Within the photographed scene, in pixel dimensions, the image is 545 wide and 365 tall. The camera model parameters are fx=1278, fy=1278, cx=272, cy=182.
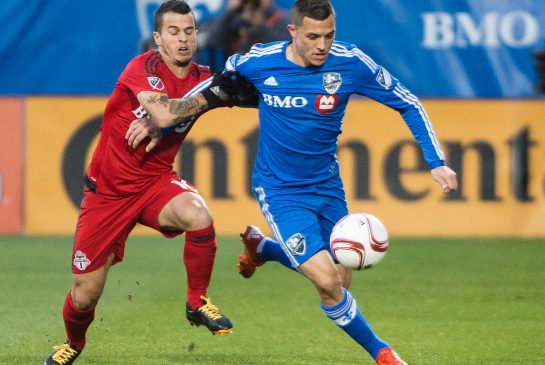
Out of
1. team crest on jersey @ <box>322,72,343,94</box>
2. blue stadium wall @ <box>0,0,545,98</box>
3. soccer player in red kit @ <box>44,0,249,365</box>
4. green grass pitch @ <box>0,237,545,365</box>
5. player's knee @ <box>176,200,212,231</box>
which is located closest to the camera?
team crest on jersey @ <box>322,72,343,94</box>

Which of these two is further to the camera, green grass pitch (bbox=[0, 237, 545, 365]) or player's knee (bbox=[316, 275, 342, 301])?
green grass pitch (bbox=[0, 237, 545, 365])

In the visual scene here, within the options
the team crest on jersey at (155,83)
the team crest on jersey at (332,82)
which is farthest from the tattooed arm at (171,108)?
the team crest on jersey at (332,82)

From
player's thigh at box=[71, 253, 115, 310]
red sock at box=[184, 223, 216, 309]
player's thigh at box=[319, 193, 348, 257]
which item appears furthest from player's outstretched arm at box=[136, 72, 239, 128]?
player's thigh at box=[71, 253, 115, 310]

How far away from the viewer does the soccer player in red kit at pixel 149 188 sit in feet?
23.4

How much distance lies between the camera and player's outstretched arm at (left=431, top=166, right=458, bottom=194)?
6539mm

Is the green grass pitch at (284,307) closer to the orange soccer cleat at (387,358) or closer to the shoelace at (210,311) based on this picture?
the shoelace at (210,311)

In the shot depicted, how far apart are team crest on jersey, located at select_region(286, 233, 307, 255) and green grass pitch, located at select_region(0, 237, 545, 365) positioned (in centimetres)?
81

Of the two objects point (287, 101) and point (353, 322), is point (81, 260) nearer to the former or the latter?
point (287, 101)

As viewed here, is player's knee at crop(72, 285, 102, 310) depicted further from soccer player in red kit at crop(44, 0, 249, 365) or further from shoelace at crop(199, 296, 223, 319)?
shoelace at crop(199, 296, 223, 319)

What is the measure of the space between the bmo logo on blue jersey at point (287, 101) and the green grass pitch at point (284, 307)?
4.79 feet

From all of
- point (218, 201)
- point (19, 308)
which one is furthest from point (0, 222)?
point (19, 308)

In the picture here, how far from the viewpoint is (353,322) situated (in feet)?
21.7

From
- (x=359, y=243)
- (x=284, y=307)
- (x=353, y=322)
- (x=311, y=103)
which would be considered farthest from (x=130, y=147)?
(x=284, y=307)

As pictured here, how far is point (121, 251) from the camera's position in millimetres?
7324
